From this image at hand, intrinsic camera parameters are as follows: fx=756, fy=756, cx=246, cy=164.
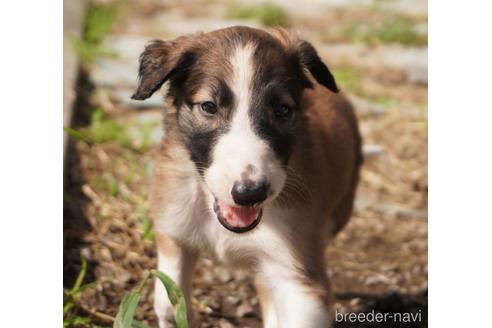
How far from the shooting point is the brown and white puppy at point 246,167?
3.51 metres

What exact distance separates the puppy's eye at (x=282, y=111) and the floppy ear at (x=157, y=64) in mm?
553

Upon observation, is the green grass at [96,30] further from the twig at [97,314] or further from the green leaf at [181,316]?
the green leaf at [181,316]

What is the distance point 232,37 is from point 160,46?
0.44 metres

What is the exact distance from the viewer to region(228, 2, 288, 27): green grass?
908 cm

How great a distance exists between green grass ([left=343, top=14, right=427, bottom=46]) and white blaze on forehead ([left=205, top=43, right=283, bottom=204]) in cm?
446

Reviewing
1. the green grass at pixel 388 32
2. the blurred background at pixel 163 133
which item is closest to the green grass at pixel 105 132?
the blurred background at pixel 163 133

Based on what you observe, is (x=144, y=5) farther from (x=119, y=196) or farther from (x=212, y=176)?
(x=212, y=176)

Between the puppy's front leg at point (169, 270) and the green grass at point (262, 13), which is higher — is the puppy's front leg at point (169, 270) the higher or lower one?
the lower one

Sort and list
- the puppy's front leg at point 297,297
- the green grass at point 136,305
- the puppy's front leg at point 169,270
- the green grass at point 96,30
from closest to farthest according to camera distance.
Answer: the green grass at point 136,305, the puppy's front leg at point 297,297, the puppy's front leg at point 169,270, the green grass at point 96,30

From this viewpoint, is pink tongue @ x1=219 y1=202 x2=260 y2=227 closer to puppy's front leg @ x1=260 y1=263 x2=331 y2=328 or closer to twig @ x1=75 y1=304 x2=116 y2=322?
puppy's front leg @ x1=260 y1=263 x2=331 y2=328

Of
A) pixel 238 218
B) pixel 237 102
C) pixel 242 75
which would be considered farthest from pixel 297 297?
pixel 242 75

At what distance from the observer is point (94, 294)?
4.56m

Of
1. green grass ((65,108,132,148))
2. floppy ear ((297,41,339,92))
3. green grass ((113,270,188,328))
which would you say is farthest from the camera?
green grass ((65,108,132,148))

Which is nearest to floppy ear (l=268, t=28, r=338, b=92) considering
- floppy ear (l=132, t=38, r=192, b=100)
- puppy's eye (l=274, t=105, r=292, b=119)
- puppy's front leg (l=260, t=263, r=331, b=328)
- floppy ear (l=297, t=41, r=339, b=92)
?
floppy ear (l=297, t=41, r=339, b=92)
